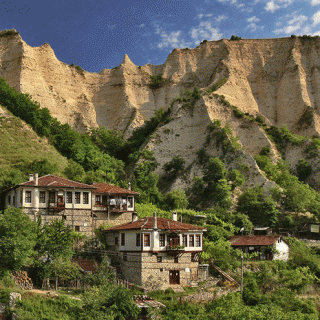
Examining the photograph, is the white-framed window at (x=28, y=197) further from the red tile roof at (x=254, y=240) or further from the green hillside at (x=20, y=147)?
the red tile roof at (x=254, y=240)

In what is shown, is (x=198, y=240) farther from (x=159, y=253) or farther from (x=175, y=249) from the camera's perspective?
(x=159, y=253)

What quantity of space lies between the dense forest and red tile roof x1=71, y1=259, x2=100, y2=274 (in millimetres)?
1374

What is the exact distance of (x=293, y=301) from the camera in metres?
35.0

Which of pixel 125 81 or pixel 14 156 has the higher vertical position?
pixel 125 81

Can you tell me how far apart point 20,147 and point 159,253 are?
31489 mm

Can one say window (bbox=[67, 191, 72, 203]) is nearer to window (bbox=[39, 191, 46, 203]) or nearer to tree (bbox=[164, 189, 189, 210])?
window (bbox=[39, 191, 46, 203])

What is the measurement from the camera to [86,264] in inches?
1425

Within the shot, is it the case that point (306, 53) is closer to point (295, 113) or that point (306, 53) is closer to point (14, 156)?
point (295, 113)

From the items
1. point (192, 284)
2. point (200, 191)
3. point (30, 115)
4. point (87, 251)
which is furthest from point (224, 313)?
point (30, 115)

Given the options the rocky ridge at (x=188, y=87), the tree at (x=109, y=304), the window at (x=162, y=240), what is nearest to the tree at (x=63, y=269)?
the tree at (x=109, y=304)

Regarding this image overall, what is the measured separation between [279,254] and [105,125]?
53126mm

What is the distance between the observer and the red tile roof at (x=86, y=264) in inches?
1394

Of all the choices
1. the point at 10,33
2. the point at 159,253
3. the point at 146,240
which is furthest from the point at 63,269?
the point at 10,33

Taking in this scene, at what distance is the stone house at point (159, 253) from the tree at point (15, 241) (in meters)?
7.64
